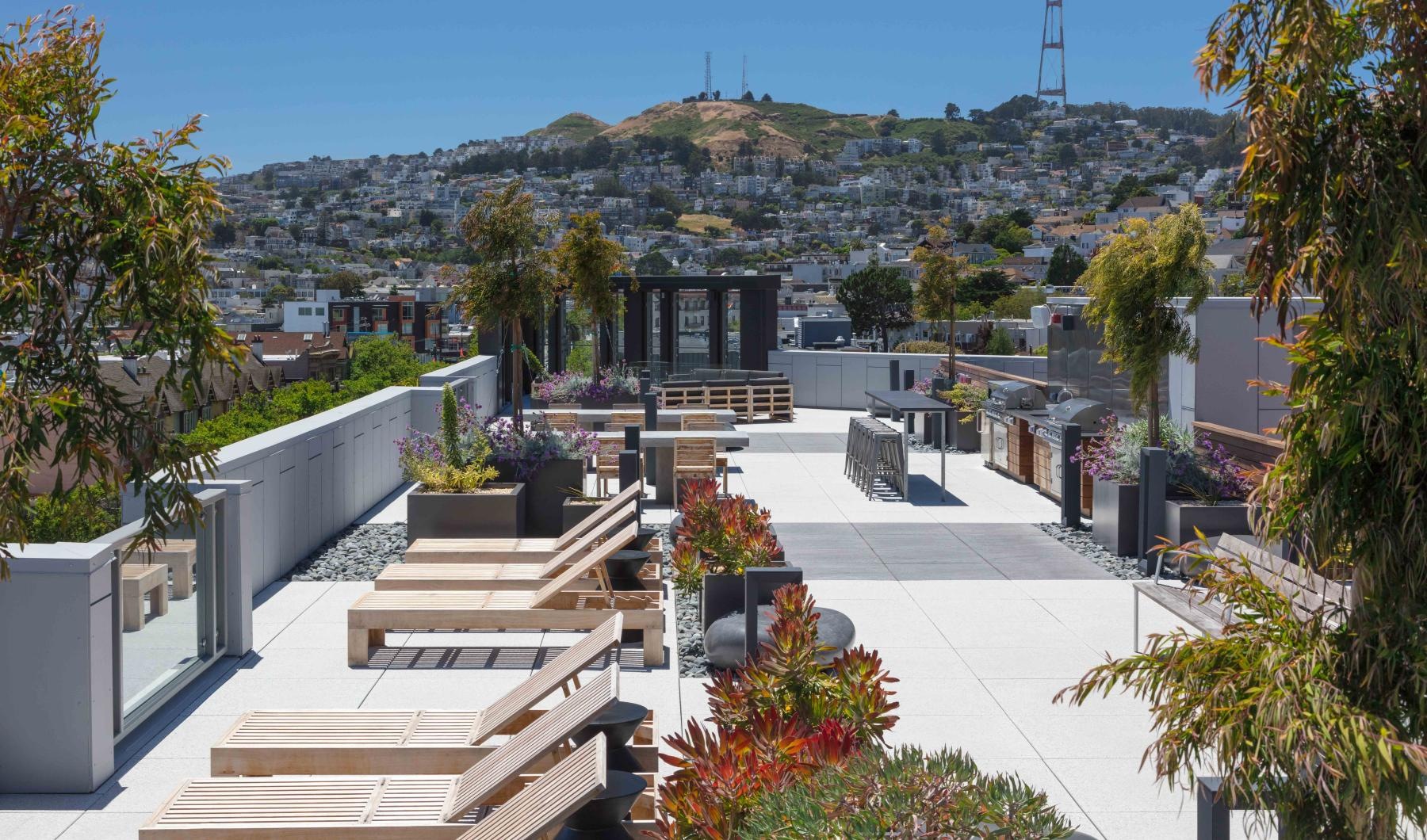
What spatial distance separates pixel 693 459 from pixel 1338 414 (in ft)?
39.8

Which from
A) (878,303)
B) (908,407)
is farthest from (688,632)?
(878,303)

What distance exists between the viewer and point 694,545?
938 cm

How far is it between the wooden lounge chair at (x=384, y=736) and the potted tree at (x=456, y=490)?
18.8 feet

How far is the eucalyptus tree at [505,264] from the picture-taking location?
14648 mm

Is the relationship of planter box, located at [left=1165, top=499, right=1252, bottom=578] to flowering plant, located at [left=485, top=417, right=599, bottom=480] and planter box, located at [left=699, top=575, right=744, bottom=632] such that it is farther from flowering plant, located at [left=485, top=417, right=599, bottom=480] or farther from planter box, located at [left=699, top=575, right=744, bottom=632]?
flowering plant, located at [left=485, top=417, right=599, bottom=480]

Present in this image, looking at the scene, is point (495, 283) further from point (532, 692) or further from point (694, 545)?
point (532, 692)

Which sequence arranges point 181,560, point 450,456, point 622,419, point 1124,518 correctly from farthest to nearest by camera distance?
point 622,419 < point 450,456 < point 1124,518 < point 181,560

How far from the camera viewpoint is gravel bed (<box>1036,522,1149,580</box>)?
11.6m

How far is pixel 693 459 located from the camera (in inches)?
607

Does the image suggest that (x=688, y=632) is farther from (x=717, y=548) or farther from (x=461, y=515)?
(x=461, y=515)

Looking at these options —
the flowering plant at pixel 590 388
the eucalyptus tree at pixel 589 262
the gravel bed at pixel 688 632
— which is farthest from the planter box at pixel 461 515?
A: the eucalyptus tree at pixel 589 262

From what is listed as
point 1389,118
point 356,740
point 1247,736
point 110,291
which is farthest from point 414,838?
point 1389,118

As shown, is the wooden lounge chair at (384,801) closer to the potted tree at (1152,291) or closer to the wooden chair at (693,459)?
the potted tree at (1152,291)

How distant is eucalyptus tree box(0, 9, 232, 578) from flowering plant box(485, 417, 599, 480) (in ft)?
29.9
